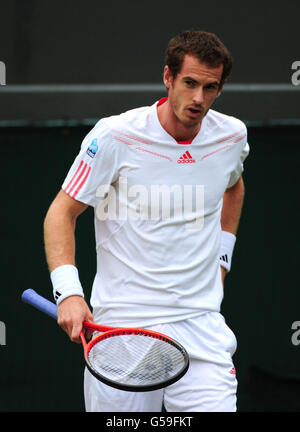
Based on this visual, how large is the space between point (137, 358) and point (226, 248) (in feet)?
2.73

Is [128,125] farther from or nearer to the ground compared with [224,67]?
nearer to the ground

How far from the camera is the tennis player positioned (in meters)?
3.33

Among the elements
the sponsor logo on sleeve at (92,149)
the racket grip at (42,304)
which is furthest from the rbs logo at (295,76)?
the racket grip at (42,304)

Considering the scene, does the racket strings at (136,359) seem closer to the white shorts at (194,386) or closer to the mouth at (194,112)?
the white shorts at (194,386)

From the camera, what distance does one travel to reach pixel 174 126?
3445mm

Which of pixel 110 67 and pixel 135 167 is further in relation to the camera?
pixel 110 67

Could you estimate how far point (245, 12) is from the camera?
4.99 meters

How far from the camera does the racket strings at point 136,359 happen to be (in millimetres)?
3213

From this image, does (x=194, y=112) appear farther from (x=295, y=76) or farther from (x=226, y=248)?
(x=295, y=76)

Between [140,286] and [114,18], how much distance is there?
1939mm

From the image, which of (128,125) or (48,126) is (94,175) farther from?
(48,126)

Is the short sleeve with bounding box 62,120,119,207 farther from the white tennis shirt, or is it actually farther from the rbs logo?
the rbs logo
